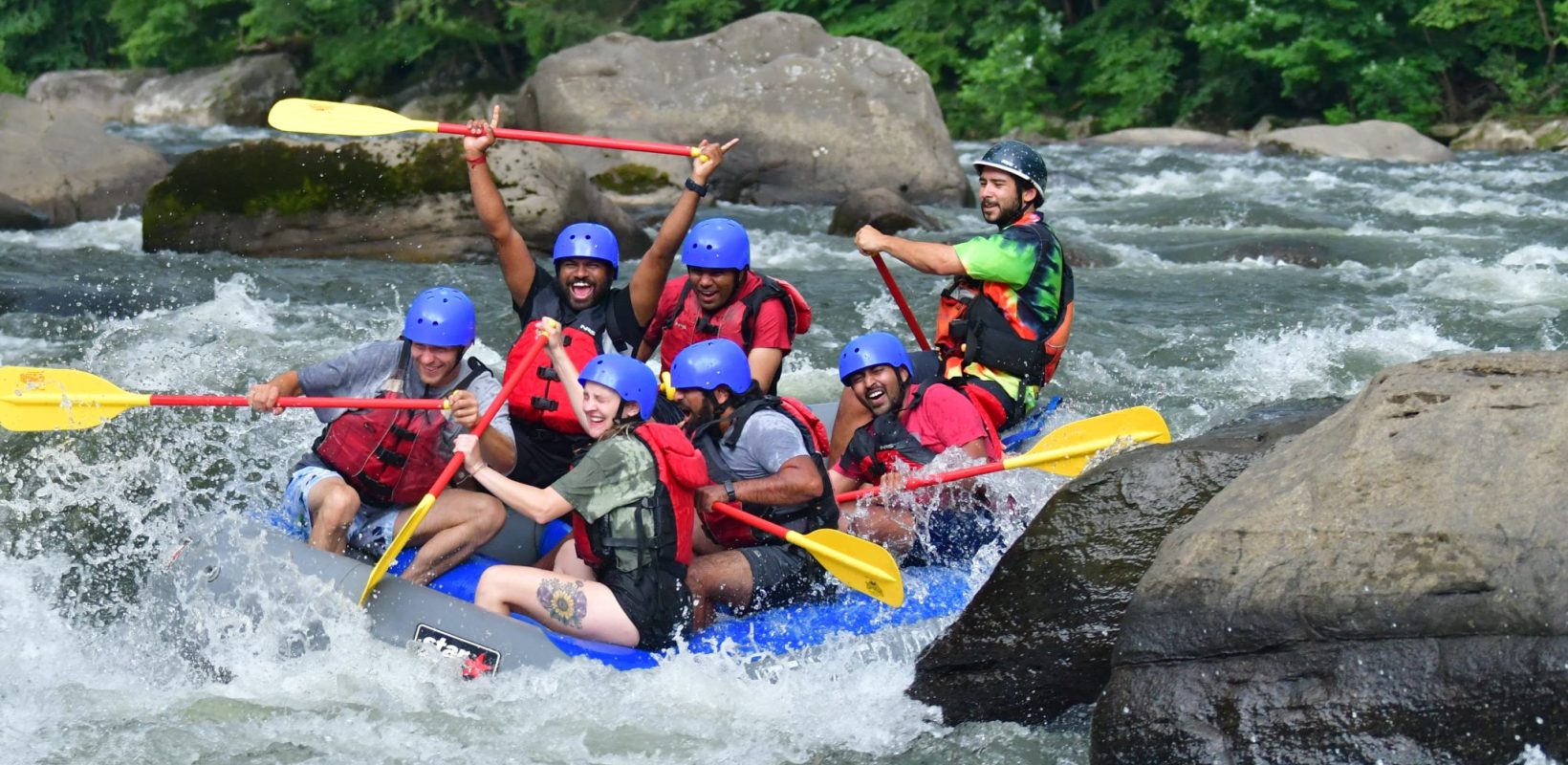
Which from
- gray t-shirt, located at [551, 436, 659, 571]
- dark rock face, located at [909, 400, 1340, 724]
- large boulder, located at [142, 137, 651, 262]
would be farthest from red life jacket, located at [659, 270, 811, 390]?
large boulder, located at [142, 137, 651, 262]

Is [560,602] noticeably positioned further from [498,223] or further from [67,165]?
[67,165]

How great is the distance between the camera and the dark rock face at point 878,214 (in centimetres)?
1239

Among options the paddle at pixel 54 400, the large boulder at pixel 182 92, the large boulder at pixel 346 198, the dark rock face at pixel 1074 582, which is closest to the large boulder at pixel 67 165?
the large boulder at pixel 346 198

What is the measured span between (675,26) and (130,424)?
17161 millimetres

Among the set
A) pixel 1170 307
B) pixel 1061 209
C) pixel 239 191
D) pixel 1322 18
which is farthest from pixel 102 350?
pixel 1322 18

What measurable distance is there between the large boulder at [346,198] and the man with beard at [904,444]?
5748mm

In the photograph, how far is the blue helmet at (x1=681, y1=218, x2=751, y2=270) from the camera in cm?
581

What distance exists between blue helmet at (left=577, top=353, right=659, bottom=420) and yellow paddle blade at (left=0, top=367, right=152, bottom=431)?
1620 mm

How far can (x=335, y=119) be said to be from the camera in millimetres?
6520

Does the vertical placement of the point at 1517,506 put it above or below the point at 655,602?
above

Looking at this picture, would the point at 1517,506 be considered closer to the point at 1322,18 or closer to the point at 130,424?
the point at 130,424

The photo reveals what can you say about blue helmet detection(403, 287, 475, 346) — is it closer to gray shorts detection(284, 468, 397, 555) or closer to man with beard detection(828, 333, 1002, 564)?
gray shorts detection(284, 468, 397, 555)

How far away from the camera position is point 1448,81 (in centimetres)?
1923

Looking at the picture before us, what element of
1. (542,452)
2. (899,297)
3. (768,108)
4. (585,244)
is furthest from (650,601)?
(768,108)
